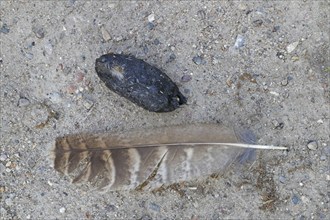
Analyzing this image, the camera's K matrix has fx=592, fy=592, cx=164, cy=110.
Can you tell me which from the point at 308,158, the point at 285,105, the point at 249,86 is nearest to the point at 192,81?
the point at 249,86

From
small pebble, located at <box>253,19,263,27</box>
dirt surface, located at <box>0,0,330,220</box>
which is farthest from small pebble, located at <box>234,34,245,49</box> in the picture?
small pebble, located at <box>253,19,263,27</box>

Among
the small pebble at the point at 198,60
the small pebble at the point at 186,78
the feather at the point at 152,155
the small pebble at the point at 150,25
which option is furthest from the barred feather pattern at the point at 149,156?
the small pebble at the point at 150,25

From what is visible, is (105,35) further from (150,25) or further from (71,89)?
(71,89)

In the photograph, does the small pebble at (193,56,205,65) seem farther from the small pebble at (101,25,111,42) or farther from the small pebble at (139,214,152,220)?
the small pebble at (139,214,152,220)

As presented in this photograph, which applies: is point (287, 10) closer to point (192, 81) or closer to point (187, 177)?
point (192, 81)

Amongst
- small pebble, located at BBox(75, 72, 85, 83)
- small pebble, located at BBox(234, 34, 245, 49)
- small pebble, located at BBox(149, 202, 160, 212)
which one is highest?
small pebble, located at BBox(75, 72, 85, 83)

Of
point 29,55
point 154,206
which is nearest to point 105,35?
point 29,55
